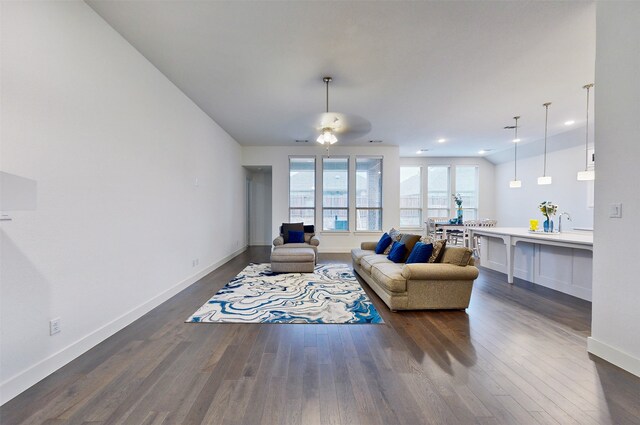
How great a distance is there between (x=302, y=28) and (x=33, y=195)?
251 centimetres

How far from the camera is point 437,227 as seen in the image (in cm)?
794

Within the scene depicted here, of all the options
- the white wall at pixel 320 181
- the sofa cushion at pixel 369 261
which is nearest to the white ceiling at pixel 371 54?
the white wall at pixel 320 181

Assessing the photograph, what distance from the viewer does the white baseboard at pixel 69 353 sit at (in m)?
1.71

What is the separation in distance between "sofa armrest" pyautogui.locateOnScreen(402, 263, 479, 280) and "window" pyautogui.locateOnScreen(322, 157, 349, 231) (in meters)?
4.62

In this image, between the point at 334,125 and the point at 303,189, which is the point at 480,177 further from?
the point at 334,125

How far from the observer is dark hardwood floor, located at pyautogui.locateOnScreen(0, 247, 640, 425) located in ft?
5.23

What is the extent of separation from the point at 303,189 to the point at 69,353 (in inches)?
240

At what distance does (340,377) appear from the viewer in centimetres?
195

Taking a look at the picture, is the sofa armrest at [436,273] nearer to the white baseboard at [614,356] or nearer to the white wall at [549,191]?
the white baseboard at [614,356]

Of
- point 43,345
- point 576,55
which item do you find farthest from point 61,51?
point 576,55

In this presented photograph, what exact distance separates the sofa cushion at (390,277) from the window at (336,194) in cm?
405

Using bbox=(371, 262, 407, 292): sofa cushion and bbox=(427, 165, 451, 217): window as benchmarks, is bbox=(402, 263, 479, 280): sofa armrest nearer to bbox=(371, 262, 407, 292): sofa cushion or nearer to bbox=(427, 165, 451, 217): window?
bbox=(371, 262, 407, 292): sofa cushion

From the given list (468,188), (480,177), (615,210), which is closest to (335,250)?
(468,188)

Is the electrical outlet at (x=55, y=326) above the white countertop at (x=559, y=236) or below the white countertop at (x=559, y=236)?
below
